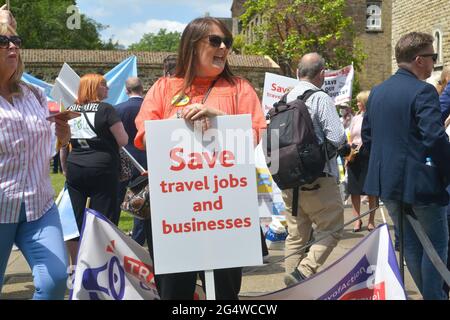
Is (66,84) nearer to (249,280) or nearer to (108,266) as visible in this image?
(249,280)

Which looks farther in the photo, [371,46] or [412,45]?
[371,46]

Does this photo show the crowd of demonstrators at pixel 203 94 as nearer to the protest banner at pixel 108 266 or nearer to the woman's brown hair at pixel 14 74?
the protest banner at pixel 108 266

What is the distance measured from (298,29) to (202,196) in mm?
25747

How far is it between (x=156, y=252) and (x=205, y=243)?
9.2 inches

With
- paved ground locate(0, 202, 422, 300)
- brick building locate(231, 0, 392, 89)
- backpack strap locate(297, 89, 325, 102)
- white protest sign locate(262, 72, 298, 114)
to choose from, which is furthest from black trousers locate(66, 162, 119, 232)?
brick building locate(231, 0, 392, 89)

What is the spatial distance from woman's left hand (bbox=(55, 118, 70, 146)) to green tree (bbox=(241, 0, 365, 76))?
907 inches

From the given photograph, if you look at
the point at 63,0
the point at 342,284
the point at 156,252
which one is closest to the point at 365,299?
the point at 342,284

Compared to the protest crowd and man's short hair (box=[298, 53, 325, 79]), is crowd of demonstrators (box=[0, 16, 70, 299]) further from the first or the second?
man's short hair (box=[298, 53, 325, 79])

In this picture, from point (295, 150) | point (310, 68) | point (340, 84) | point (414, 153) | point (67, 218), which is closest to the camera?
point (414, 153)

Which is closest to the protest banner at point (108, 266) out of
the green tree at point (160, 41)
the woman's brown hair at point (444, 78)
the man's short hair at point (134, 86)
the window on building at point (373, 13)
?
the woman's brown hair at point (444, 78)

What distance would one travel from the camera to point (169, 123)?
3.08 meters

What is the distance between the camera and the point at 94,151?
5527 mm

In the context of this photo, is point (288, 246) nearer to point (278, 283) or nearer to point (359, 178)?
point (278, 283)

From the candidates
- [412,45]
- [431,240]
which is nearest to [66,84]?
[412,45]
